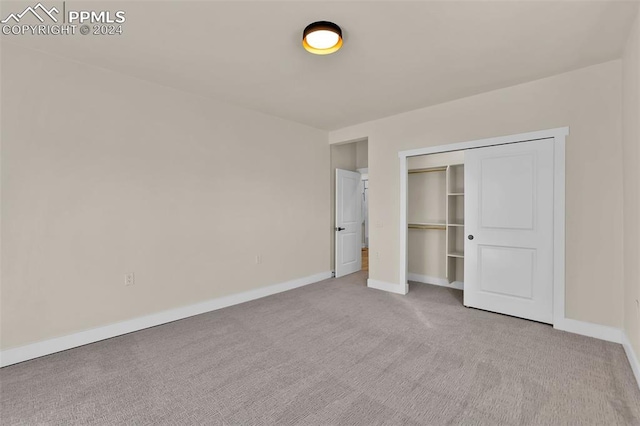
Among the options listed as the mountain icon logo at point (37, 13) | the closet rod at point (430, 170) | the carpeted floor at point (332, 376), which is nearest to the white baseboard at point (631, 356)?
the carpeted floor at point (332, 376)

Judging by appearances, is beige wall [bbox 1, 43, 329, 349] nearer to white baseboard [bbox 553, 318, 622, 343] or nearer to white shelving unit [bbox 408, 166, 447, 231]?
white shelving unit [bbox 408, 166, 447, 231]

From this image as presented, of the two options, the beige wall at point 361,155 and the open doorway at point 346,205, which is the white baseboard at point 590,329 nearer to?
the open doorway at point 346,205

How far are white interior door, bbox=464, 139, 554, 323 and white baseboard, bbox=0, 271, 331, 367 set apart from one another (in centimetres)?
287

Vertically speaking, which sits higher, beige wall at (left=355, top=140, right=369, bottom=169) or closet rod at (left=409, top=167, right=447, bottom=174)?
beige wall at (left=355, top=140, right=369, bottom=169)

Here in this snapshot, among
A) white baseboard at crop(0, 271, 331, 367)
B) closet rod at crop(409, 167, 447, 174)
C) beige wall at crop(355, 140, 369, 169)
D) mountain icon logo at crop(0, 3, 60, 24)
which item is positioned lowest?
white baseboard at crop(0, 271, 331, 367)

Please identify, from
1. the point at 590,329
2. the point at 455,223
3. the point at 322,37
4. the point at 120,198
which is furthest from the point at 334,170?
the point at 590,329

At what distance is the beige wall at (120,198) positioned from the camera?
2.54 metres

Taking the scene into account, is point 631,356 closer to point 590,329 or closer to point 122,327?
point 590,329

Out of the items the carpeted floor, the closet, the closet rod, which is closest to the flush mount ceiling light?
the carpeted floor

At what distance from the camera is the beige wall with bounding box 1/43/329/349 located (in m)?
2.54

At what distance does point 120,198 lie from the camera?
306cm

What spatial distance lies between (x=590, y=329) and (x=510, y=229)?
120cm

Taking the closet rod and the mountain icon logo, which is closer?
the mountain icon logo

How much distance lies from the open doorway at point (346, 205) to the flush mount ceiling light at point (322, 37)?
3.27 m
